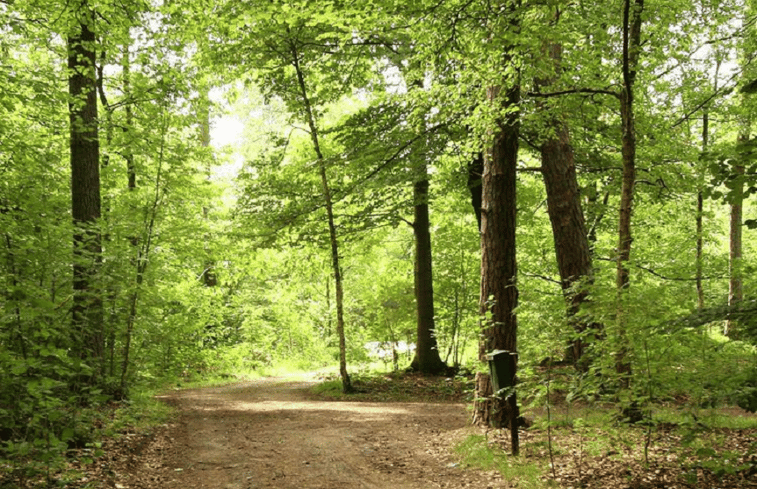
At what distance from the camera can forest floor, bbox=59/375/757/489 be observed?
16.6 feet

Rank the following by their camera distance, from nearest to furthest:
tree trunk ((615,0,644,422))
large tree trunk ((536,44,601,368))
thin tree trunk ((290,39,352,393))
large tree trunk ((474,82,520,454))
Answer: tree trunk ((615,0,644,422))
large tree trunk ((474,82,520,454))
large tree trunk ((536,44,601,368))
thin tree trunk ((290,39,352,393))

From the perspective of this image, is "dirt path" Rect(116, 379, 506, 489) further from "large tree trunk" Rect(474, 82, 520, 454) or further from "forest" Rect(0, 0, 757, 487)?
"large tree trunk" Rect(474, 82, 520, 454)

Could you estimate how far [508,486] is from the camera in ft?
17.6

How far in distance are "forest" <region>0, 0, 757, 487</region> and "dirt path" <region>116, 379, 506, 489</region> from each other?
0.91 meters

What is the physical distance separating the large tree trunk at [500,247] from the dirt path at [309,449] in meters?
1.43

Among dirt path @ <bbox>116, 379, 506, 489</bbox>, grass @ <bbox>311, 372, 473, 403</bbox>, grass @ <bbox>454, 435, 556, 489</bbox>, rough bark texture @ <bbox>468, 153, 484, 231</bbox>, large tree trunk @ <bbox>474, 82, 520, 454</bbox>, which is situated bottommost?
grass @ <bbox>311, 372, 473, 403</bbox>

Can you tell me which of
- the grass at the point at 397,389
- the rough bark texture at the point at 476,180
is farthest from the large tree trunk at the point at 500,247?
the grass at the point at 397,389

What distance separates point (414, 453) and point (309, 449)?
1468mm

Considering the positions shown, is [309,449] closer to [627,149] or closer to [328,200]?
[627,149]

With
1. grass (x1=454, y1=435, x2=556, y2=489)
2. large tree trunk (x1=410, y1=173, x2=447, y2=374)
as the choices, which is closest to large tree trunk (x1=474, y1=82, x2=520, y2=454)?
grass (x1=454, y1=435, x2=556, y2=489)

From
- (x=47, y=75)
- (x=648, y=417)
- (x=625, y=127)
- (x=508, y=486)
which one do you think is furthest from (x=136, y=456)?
(x=625, y=127)

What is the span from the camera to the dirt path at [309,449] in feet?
19.4

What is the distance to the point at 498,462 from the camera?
6000 millimetres

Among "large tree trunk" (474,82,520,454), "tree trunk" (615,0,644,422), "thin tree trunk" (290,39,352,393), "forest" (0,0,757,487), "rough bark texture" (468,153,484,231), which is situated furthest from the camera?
"thin tree trunk" (290,39,352,393)
